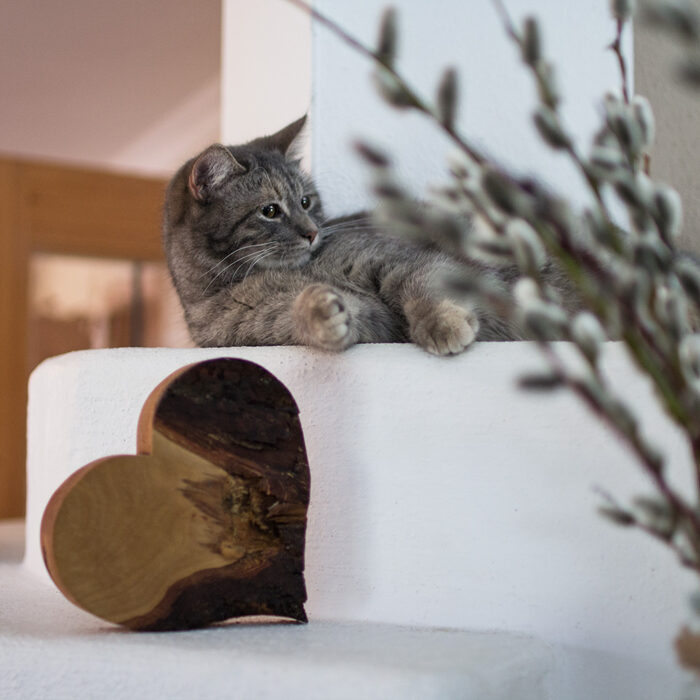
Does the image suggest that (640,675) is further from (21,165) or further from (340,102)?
(21,165)

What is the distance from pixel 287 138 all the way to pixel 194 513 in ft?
2.34

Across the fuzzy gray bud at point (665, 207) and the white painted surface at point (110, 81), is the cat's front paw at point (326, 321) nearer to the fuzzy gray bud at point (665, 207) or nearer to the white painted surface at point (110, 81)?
the fuzzy gray bud at point (665, 207)

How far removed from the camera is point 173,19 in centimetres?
290

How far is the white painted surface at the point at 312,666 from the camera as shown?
674mm

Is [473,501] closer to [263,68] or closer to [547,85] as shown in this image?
[547,85]

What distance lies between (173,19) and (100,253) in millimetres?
1225

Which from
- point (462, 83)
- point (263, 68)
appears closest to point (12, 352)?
point (263, 68)

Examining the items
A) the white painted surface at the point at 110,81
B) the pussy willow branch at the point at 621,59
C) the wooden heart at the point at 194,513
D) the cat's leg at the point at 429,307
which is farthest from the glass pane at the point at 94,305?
the pussy willow branch at the point at 621,59

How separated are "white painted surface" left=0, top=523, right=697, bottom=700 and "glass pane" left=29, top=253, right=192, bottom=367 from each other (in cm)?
273

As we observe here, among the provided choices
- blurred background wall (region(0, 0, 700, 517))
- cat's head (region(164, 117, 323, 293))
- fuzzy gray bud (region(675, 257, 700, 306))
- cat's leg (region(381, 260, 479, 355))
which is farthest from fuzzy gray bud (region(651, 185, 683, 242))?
blurred background wall (region(0, 0, 700, 517))

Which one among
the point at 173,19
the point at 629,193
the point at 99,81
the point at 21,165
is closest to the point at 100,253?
the point at 21,165

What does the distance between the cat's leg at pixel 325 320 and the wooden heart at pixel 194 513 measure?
10 cm

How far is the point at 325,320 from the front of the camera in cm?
92

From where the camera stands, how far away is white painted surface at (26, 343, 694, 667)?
31.2 inches
